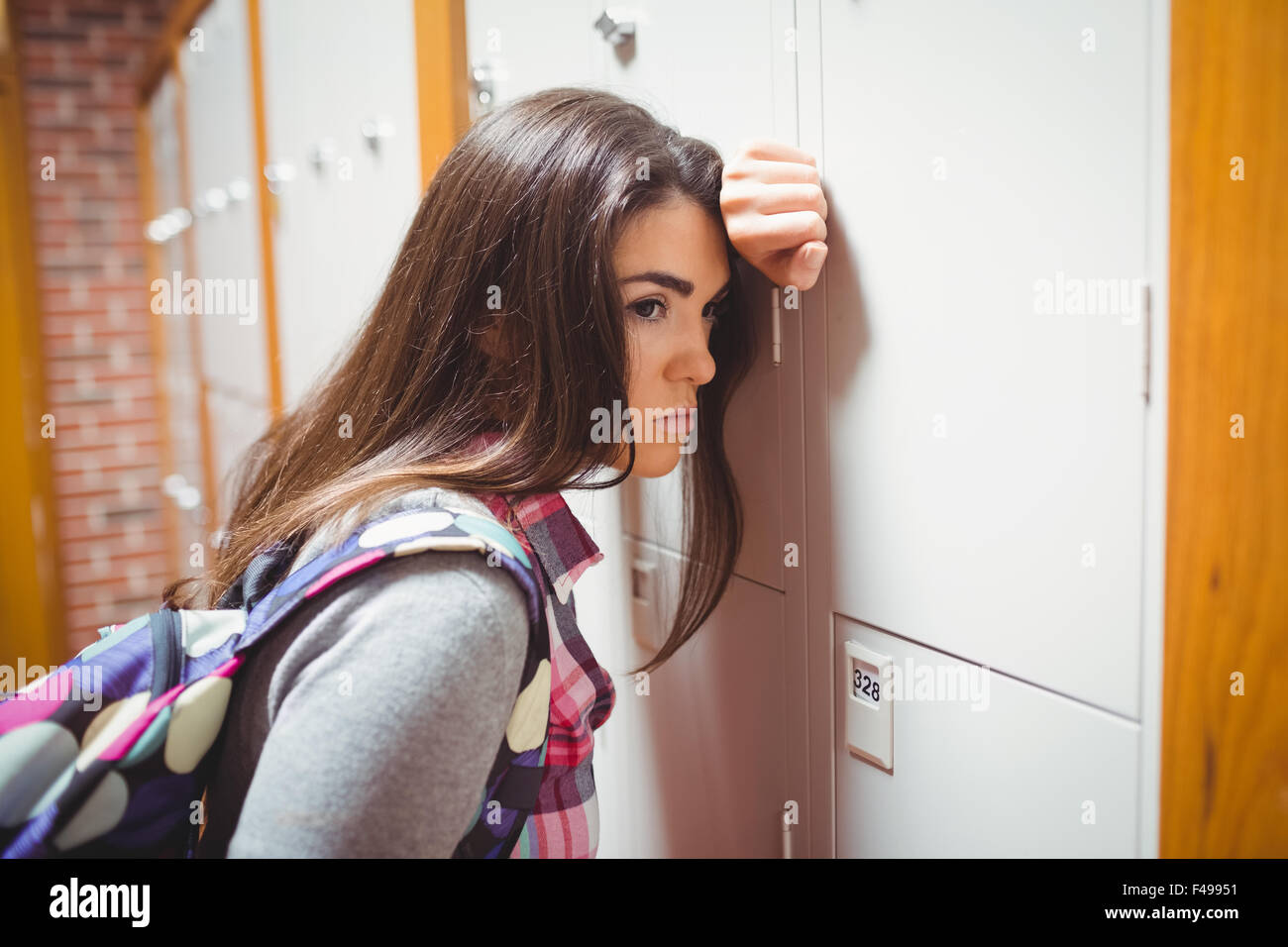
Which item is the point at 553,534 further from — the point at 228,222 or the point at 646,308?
the point at 228,222

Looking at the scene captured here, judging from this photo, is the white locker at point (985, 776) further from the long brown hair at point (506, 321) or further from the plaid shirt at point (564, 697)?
the long brown hair at point (506, 321)

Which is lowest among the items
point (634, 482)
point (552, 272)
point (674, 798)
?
point (674, 798)

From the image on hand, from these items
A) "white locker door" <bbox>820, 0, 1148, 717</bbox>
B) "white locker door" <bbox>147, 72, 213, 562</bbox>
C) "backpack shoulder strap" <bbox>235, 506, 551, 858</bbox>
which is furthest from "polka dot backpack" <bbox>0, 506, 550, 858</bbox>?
"white locker door" <bbox>147, 72, 213, 562</bbox>

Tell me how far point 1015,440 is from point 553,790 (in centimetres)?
62

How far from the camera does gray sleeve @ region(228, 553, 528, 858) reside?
2.23ft

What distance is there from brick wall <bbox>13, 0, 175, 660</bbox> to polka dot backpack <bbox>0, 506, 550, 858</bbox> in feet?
11.2

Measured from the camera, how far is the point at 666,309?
1051 millimetres

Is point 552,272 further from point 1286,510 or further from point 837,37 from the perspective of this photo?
point 1286,510

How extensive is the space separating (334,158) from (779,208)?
1394mm

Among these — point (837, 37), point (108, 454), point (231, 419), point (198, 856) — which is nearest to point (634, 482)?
point (837, 37)

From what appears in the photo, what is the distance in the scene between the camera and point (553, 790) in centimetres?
101

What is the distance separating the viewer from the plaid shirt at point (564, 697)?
1000mm
